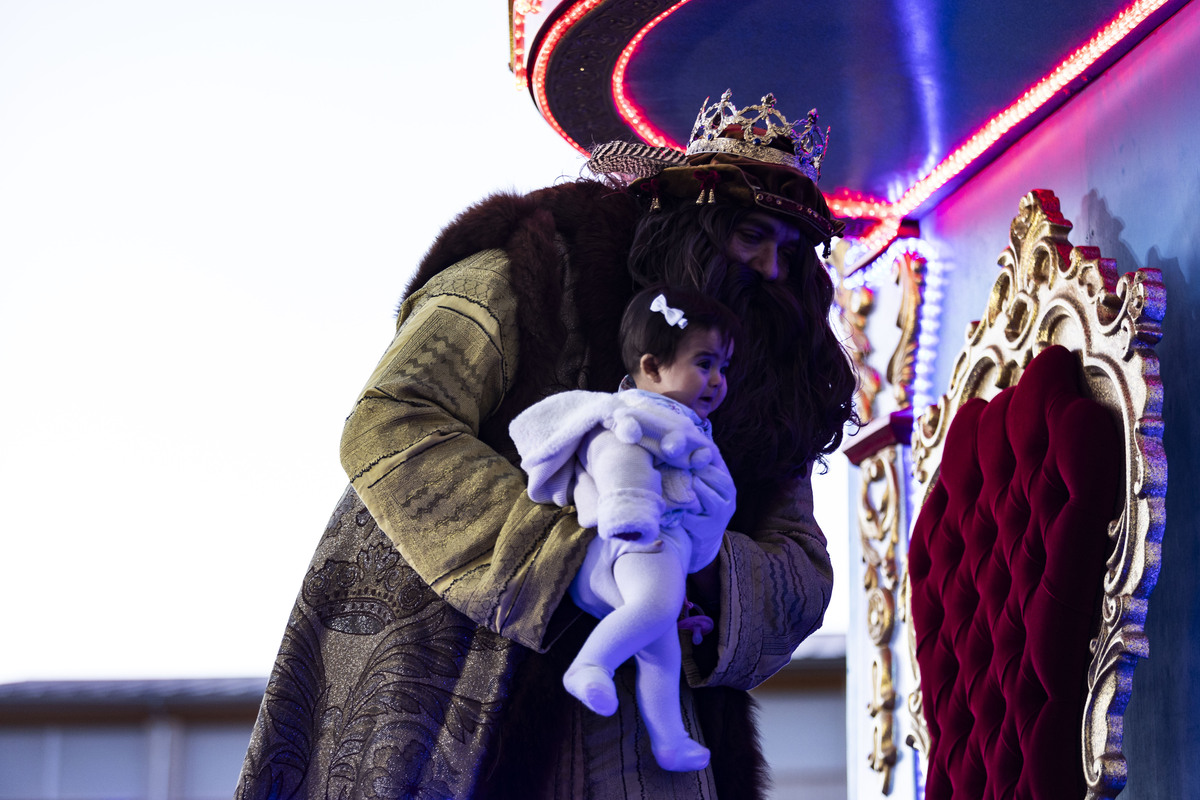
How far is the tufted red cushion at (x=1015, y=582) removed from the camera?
2129 mm

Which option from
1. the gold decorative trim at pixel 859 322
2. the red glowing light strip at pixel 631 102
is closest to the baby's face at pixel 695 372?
the red glowing light strip at pixel 631 102

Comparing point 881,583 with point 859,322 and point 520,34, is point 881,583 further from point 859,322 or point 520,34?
point 520,34

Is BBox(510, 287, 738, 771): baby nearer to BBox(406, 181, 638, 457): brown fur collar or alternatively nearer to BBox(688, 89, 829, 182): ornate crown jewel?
BBox(406, 181, 638, 457): brown fur collar

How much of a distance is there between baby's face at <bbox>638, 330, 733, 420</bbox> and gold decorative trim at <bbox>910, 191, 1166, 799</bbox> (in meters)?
1.07

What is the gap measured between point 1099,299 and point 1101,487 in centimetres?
37

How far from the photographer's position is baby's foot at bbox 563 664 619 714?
109 centimetres

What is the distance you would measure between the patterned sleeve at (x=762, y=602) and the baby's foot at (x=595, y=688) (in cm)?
26

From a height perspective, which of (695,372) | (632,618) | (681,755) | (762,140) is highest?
(762,140)

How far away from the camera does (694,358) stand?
126 centimetres

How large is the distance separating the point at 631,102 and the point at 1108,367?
138 centimetres

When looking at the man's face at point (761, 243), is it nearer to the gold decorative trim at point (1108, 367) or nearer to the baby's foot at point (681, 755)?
the baby's foot at point (681, 755)

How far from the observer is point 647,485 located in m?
1.16

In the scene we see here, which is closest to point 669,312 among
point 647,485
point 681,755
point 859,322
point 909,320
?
point 647,485

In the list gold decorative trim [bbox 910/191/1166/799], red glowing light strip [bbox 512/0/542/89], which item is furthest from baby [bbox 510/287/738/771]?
red glowing light strip [bbox 512/0/542/89]
